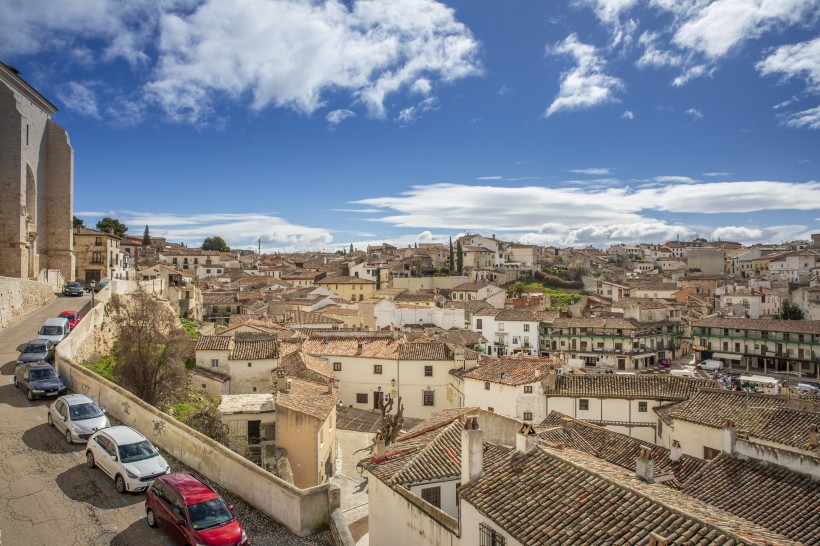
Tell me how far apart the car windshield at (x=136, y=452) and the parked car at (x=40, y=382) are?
699 centimetres

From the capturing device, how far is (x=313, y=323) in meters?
52.6

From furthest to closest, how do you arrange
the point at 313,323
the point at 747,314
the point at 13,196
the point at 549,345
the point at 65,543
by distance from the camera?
the point at 747,314
the point at 549,345
the point at 313,323
the point at 13,196
the point at 65,543

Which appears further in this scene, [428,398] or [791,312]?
[791,312]

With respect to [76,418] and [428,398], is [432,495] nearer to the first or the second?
[76,418]

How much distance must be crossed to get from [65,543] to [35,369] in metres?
9.93

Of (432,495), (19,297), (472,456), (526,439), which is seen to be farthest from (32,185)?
(526,439)

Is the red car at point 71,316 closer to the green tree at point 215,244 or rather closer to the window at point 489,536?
the window at point 489,536

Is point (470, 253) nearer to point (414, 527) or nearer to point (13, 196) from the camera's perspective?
point (13, 196)

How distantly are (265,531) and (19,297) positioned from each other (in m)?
27.0

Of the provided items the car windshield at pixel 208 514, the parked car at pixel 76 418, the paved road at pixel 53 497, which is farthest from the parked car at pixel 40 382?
the car windshield at pixel 208 514

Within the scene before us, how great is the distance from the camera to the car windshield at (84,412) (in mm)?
13719

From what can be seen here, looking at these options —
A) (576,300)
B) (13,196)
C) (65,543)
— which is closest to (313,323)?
(13,196)

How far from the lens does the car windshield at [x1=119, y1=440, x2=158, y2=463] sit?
37.4 feet

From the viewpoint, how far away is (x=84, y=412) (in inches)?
546
